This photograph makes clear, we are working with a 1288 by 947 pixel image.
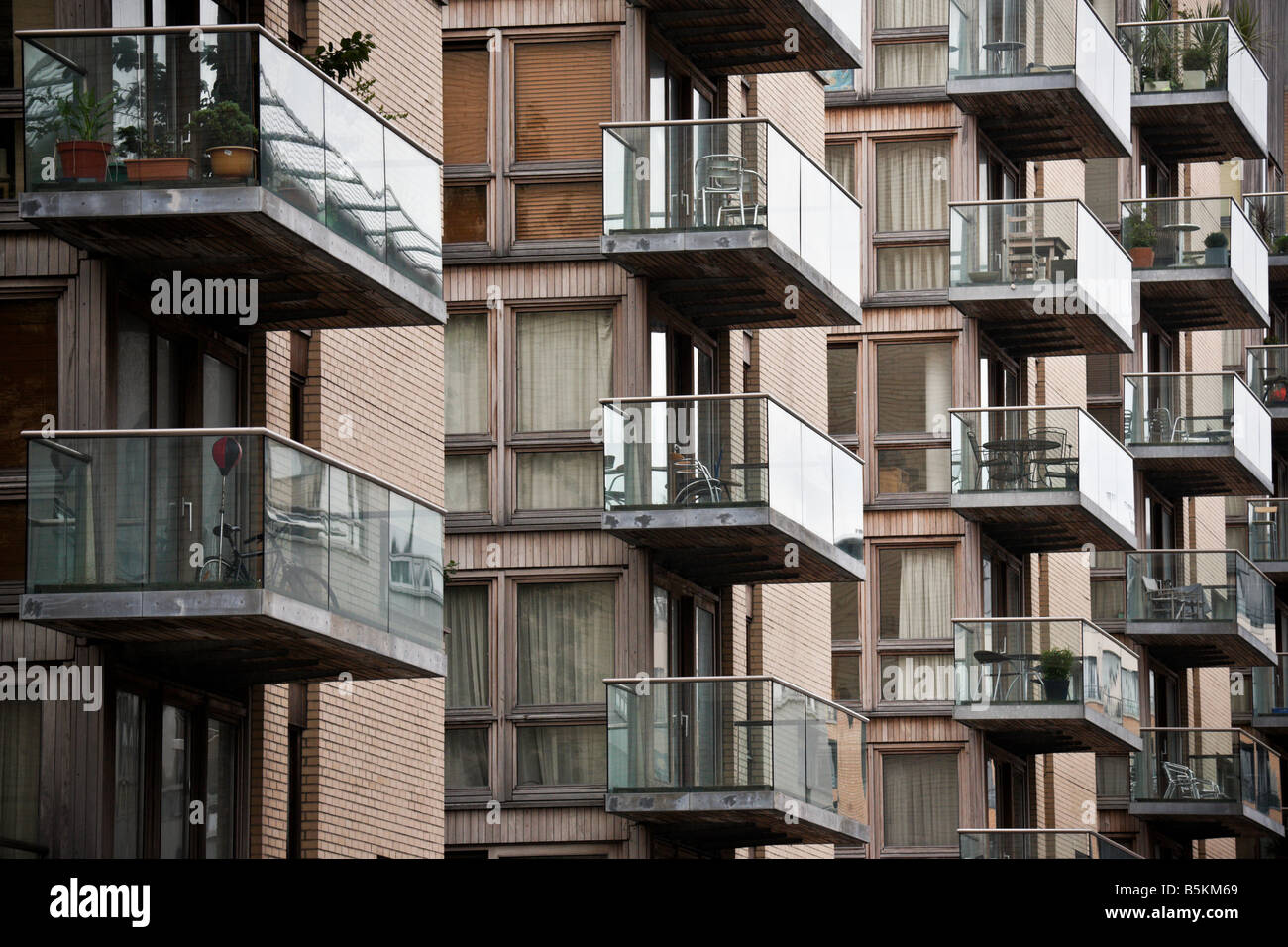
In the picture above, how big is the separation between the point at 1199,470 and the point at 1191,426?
1.18 meters

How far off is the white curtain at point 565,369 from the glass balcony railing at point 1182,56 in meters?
17.4

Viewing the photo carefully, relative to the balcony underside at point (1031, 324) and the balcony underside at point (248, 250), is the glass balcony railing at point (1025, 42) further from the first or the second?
the balcony underside at point (248, 250)

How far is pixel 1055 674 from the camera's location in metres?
34.6

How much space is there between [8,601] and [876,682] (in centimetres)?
1757

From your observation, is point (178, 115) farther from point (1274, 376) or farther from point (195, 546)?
point (1274, 376)

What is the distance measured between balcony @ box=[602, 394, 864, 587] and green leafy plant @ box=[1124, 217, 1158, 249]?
15138 millimetres

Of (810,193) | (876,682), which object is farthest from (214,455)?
(876,682)

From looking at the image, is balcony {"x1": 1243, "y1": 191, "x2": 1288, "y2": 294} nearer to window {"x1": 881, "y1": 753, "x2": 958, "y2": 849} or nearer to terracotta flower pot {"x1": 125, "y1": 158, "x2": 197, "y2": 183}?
window {"x1": 881, "y1": 753, "x2": 958, "y2": 849}

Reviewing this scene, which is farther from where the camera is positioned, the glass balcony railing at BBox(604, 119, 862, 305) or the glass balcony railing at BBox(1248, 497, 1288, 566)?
the glass balcony railing at BBox(1248, 497, 1288, 566)

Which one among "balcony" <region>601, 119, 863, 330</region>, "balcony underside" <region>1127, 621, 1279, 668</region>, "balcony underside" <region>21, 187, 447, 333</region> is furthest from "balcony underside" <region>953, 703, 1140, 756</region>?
"balcony underside" <region>21, 187, 447, 333</region>

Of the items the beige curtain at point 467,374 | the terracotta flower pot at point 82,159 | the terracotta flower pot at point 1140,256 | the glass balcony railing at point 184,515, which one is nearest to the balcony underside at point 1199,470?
the terracotta flower pot at point 1140,256

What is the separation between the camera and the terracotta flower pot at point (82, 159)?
18.5 meters

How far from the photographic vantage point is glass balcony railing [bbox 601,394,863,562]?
26141mm
